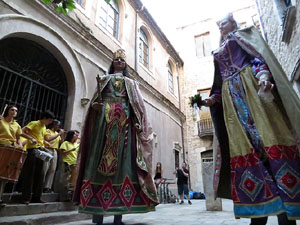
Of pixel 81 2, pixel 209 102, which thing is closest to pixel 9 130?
pixel 209 102

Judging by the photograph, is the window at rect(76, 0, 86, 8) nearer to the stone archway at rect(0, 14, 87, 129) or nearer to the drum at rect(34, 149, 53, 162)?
the stone archway at rect(0, 14, 87, 129)

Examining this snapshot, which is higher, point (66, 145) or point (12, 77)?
point (12, 77)

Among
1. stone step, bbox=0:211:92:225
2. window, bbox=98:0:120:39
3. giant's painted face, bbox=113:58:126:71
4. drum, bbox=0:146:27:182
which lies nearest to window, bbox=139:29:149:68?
window, bbox=98:0:120:39

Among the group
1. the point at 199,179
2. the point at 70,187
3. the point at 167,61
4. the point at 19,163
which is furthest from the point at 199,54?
the point at 19,163

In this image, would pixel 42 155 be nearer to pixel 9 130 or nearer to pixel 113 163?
pixel 9 130

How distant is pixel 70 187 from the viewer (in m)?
4.73

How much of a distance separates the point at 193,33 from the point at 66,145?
15815 mm

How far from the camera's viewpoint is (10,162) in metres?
3.09

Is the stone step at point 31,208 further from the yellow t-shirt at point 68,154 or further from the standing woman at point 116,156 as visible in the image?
the standing woman at point 116,156

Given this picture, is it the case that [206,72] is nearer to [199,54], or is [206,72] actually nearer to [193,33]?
[199,54]

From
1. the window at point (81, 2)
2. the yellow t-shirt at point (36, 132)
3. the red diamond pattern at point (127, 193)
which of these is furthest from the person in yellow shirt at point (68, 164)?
the window at point (81, 2)

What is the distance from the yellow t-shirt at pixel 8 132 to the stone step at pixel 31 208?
965 millimetres

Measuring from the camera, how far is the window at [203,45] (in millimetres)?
16992

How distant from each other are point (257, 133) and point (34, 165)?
383 centimetres
